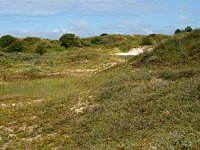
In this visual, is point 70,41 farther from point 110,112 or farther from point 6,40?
point 110,112

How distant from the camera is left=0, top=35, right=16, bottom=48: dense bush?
80.1 meters

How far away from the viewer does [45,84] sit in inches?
1336

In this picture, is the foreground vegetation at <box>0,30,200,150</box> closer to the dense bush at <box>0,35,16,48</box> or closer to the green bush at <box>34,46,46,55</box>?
the green bush at <box>34,46,46,55</box>

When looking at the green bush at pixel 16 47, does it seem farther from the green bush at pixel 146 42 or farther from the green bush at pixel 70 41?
the green bush at pixel 146 42

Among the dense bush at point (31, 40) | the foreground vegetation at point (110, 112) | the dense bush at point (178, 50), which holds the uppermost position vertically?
the dense bush at point (31, 40)

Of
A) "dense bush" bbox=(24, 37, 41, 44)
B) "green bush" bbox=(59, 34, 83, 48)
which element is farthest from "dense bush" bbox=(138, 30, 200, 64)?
"dense bush" bbox=(24, 37, 41, 44)

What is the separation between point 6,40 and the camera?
80312 mm

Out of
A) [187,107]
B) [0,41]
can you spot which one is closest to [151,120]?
[187,107]

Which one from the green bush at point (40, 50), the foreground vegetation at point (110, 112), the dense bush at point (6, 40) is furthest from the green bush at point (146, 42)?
the foreground vegetation at point (110, 112)

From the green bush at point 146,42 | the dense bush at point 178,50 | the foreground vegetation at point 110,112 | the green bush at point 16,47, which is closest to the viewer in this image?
the foreground vegetation at point 110,112

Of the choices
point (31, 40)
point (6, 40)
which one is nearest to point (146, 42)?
point (31, 40)

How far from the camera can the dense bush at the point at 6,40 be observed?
8012 centimetres

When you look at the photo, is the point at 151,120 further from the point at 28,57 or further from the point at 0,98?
the point at 28,57

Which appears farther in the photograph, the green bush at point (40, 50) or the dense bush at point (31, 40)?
the dense bush at point (31, 40)
